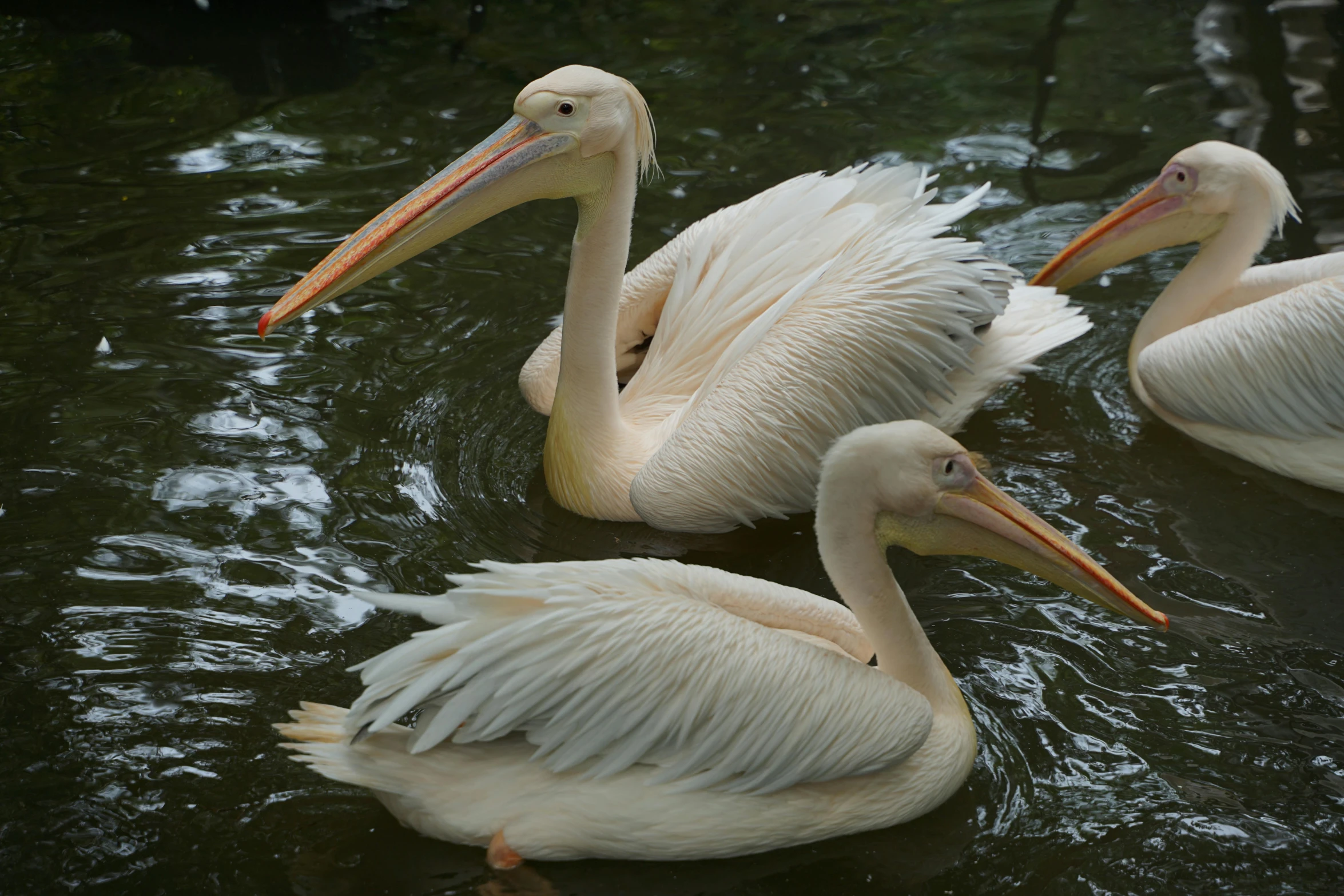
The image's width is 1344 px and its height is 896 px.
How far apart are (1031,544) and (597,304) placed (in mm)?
1508

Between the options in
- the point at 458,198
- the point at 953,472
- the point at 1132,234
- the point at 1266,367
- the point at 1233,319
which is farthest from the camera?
the point at 1132,234

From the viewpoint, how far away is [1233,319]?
4062mm

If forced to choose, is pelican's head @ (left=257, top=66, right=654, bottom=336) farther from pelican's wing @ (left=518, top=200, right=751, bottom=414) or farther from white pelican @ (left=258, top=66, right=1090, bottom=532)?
pelican's wing @ (left=518, top=200, right=751, bottom=414)

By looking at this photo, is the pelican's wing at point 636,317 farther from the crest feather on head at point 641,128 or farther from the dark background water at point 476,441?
the crest feather on head at point 641,128

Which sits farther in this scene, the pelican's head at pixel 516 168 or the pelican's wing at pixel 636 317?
the pelican's wing at pixel 636 317

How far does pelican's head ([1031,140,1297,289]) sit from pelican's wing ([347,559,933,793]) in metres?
2.38

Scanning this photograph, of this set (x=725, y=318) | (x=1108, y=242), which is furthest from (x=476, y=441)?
(x=1108, y=242)

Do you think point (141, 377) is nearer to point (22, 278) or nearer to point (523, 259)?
point (22, 278)

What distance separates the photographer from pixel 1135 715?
317 centimetres

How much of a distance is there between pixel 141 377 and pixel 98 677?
1570 millimetres

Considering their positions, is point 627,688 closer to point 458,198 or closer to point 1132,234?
point 458,198

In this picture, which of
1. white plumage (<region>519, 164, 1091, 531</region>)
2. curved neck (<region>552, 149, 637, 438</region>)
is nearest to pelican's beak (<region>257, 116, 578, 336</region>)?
curved neck (<region>552, 149, 637, 438</region>)

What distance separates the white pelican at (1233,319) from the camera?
3.89m

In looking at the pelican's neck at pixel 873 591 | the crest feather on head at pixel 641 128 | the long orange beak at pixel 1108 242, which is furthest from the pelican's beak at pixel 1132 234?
the pelican's neck at pixel 873 591
